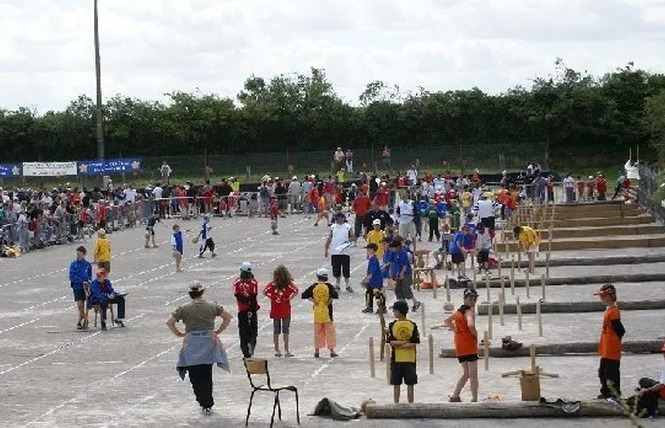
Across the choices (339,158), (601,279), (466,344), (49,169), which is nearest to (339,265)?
(601,279)

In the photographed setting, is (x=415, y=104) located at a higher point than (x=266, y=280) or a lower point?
higher

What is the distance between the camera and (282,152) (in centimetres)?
8506

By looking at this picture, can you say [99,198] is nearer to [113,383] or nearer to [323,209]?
[323,209]

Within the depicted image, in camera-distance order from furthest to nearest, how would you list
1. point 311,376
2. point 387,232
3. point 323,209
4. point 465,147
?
point 465,147
point 323,209
point 387,232
point 311,376

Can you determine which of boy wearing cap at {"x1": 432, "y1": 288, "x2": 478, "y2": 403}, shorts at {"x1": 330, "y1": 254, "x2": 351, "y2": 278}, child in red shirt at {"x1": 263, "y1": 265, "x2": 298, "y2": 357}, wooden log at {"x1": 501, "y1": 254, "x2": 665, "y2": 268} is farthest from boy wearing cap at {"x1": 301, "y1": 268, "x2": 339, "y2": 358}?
wooden log at {"x1": 501, "y1": 254, "x2": 665, "y2": 268}

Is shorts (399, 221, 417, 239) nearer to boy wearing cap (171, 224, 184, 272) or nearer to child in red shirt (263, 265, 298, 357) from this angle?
boy wearing cap (171, 224, 184, 272)

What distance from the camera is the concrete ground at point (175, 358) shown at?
66.6 ft

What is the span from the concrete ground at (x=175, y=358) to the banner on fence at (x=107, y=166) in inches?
1126

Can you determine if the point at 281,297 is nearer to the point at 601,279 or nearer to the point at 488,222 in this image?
the point at 601,279

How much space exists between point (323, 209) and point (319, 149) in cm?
2958

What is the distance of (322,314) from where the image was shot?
965 inches

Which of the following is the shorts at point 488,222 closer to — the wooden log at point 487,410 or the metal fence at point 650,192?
the metal fence at point 650,192

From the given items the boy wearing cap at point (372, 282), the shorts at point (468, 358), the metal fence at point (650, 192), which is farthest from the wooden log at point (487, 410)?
the metal fence at point (650, 192)

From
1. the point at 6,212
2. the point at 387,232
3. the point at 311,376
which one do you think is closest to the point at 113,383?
the point at 311,376
